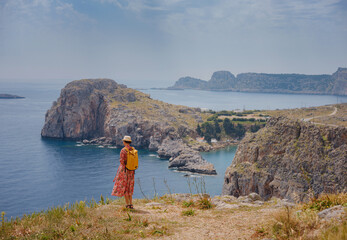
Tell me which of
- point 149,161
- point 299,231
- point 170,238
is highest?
point 299,231

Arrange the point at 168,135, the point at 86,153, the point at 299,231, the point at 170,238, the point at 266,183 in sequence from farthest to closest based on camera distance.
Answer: the point at 168,135 < the point at 86,153 < the point at 266,183 < the point at 170,238 < the point at 299,231

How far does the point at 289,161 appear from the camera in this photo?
112 ft

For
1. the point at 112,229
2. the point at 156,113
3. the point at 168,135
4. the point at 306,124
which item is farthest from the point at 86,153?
the point at 112,229

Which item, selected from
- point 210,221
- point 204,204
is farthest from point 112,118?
point 210,221

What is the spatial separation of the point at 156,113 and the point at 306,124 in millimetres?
106138

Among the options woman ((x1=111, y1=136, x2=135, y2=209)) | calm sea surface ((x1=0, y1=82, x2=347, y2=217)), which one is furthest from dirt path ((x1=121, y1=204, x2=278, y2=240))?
calm sea surface ((x1=0, y1=82, x2=347, y2=217))

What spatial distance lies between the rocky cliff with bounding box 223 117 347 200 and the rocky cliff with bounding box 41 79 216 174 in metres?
72.2

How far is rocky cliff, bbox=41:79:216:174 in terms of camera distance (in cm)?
12306

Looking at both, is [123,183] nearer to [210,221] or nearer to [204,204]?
[204,204]

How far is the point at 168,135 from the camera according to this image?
118062 millimetres

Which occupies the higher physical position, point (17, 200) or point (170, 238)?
point (170, 238)

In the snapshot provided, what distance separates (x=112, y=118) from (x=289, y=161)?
345 feet

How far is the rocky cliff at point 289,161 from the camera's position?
101 ft

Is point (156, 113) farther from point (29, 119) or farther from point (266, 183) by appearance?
point (266, 183)
